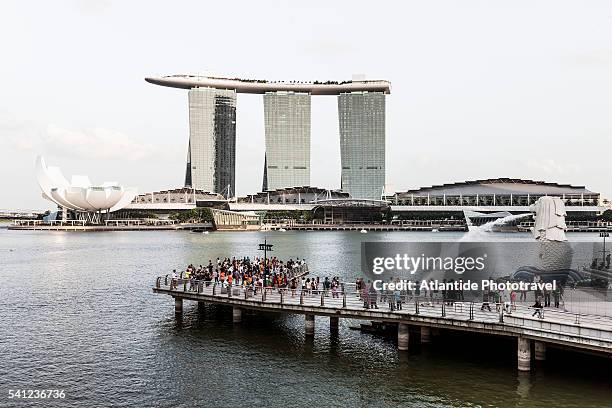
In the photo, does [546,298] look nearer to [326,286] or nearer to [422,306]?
[422,306]

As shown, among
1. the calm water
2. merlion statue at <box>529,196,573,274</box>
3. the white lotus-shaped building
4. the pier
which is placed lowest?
the calm water

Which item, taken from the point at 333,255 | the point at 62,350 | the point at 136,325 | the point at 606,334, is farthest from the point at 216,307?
the point at 333,255

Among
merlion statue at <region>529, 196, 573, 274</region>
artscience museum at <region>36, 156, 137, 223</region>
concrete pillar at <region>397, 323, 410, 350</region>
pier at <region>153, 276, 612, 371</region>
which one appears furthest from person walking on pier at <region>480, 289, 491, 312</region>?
artscience museum at <region>36, 156, 137, 223</region>

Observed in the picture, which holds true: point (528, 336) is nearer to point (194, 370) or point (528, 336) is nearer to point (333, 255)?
point (194, 370)

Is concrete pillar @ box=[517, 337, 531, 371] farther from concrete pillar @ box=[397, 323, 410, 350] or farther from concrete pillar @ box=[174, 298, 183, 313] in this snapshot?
concrete pillar @ box=[174, 298, 183, 313]

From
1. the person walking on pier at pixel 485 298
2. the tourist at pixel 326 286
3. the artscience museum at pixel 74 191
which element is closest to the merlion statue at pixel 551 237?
the person walking on pier at pixel 485 298
